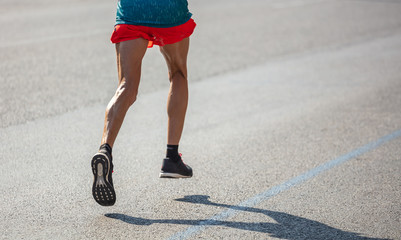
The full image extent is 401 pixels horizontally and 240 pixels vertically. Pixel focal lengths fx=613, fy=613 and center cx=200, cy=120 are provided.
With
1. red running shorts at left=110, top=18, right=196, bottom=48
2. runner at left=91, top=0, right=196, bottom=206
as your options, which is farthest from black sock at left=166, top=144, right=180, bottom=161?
red running shorts at left=110, top=18, right=196, bottom=48

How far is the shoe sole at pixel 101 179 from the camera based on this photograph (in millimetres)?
3633

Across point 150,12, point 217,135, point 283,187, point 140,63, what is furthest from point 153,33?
point 217,135

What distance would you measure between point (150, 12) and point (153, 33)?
0.14m

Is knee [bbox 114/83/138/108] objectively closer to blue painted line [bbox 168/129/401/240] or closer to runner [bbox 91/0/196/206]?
runner [bbox 91/0/196/206]

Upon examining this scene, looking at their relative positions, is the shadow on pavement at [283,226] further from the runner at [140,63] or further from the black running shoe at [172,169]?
the black running shoe at [172,169]

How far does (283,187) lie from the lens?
4371 millimetres

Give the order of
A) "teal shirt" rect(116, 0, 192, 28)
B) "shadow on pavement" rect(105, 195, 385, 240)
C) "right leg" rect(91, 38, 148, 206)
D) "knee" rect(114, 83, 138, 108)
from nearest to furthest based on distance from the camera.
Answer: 1. "shadow on pavement" rect(105, 195, 385, 240)
2. "right leg" rect(91, 38, 148, 206)
3. "knee" rect(114, 83, 138, 108)
4. "teal shirt" rect(116, 0, 192, 28)

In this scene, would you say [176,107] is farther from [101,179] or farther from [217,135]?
[217,135]

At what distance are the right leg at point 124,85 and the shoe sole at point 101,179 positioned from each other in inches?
8.7

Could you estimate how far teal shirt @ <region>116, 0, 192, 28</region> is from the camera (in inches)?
159

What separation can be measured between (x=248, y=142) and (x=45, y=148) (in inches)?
70.6

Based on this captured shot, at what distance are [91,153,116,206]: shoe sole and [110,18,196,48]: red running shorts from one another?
2.75 ft

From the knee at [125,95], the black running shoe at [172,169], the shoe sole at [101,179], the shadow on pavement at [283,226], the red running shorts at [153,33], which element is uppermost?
the red running shorts at [153,33]

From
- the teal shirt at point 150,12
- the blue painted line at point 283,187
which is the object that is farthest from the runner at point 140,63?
the blue painted line at point 283,187
